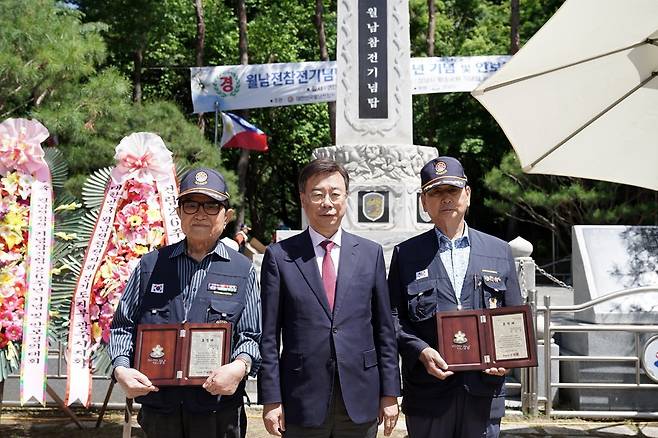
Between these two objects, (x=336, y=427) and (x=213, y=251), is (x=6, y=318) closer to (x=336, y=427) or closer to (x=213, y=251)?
(x=213, y=251)

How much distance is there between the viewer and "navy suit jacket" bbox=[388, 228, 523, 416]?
2740 mm

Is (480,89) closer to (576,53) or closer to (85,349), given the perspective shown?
(576,53)

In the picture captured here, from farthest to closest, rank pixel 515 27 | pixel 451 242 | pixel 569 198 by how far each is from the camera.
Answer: pixel 515 27 < pixel 569 198 < pixel 451 242

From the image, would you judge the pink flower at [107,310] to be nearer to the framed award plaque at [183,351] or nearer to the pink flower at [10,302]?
the pink flower at [10,302]

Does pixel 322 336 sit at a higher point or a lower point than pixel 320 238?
lower

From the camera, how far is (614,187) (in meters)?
15.1

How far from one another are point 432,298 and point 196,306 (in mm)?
926

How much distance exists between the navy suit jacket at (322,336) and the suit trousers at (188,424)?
0.61 feet

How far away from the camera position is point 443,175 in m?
2.82

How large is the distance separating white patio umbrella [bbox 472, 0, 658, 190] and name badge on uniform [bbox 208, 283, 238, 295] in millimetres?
1811

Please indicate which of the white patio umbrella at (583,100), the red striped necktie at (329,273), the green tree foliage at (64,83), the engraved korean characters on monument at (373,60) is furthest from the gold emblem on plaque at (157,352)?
the green tree foliage at (64,83)

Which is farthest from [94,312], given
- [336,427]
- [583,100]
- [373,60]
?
[373,60]

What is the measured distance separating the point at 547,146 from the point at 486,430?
176cm

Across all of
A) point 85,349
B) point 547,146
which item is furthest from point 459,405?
point 85,349
